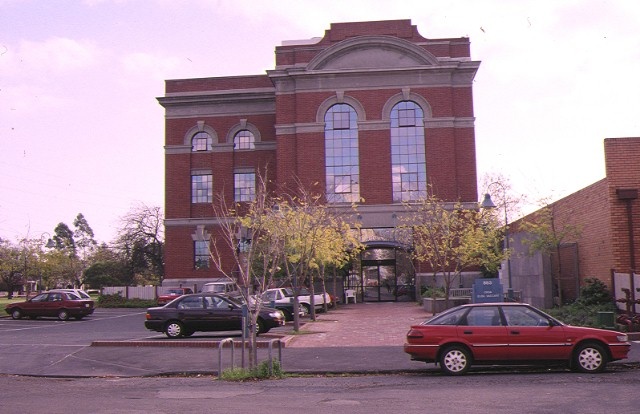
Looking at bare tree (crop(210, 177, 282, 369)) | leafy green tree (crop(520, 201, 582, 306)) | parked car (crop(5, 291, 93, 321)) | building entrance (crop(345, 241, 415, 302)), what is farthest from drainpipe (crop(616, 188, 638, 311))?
parked car (crop(5, 291, 93, 321))

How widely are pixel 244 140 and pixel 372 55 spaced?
1163 centimetres

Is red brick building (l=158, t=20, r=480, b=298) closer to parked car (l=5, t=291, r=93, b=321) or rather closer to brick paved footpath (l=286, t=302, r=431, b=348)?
brick paved footpath (l=286, t=302, r=431, b=348)

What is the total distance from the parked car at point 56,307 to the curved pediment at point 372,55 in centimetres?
1983

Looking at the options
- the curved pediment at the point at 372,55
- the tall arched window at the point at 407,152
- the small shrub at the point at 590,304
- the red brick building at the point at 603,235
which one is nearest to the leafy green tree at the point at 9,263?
the curved pediment at the point at 372,55

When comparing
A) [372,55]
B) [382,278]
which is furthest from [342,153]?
[382,278]

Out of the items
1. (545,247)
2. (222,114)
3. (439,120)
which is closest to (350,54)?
(439,120)

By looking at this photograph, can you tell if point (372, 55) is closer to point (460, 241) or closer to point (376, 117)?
point (376, 117)

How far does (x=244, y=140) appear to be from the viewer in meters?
51.1

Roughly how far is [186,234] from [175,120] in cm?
816

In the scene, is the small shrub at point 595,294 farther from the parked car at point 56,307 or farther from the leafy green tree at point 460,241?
the parked car at point 56,307

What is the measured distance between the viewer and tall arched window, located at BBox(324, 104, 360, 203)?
4491 centimetres

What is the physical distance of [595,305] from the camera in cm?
2273

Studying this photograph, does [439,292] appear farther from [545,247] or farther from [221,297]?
[221,297]

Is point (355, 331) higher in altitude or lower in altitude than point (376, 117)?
lower
